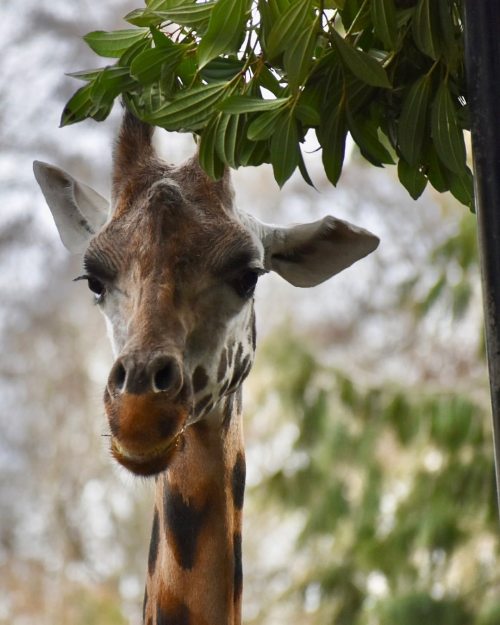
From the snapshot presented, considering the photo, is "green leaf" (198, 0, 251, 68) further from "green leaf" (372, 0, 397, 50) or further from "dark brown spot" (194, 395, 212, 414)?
"dark brown spot" (194, 395, 212, 414)

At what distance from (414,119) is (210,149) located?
0.23m

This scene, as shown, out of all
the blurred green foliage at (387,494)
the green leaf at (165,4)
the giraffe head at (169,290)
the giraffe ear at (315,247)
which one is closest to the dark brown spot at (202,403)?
the giraffe head at (169,290)

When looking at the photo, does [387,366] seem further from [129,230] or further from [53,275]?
[129,230]

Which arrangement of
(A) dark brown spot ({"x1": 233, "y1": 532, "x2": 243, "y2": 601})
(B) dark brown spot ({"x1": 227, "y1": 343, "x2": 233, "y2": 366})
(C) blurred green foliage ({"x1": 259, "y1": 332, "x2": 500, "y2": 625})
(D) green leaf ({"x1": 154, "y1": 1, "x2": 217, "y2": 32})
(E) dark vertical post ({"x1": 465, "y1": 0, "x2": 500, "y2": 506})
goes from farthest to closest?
(C) blurred green foliage ({"x1": 259, "y1": 332, "x2": 500, "y2": 625}) < (A) dark brown spot ({"x1": 233, "y1": 532, "x2": 243, "y2": 601}) < (B) dark brown spot ({"x1": 227, "y1": 343, "x2": 233, "y2": 366}) < (D) green leaf ({"x1": 154, "y1": 1, "x2": 217, "y2": 32}) < (E) dark vertical post ({"x1": 465, "y1": 0, "x2": 500, "y2": 506})

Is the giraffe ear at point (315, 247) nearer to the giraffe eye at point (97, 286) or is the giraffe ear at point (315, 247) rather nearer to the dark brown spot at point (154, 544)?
the giraffe eye at point (97, 286)

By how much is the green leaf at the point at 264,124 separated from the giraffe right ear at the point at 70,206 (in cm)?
38

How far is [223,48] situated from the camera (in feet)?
4.00

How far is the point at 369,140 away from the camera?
4.45 ft

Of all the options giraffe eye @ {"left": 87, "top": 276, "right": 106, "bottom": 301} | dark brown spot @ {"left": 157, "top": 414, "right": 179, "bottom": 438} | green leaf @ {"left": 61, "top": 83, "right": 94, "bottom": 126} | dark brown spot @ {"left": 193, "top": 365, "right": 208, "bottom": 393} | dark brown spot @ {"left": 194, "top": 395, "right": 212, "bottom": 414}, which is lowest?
dark brown spot @ {"left": 157, "top": 414, "right": 179, "bottom": 438}

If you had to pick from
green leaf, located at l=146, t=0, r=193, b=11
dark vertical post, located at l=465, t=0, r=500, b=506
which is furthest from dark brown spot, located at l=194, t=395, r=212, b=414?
green leaf, located at l=146, t=0, r=193, b=11

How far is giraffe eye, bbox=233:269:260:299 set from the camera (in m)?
1.36

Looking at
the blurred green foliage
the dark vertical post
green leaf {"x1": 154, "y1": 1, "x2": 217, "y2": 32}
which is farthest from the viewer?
the blurred green foliage

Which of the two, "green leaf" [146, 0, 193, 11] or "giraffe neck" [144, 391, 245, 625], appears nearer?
"green leaf" [146, 0, 193, 11]

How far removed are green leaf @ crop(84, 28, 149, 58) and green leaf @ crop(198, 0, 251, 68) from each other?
0.13 metres
